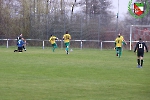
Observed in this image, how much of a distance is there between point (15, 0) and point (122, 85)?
162 ft

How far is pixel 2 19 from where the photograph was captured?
6125cm

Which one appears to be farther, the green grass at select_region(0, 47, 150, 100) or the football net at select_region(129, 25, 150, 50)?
the football net at select_region(129, 25, 150, 50)

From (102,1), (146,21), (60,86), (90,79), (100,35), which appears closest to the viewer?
(60,86)

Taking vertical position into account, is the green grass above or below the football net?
below

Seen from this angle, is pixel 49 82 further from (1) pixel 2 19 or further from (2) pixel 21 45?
(1) pixel 2 19

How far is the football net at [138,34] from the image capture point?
48844 millimetres

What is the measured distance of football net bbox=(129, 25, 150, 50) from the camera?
160 feet

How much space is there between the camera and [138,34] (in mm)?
49844

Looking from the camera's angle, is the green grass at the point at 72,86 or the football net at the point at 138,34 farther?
the football net at the point at 138,34

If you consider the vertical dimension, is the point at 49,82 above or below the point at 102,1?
below

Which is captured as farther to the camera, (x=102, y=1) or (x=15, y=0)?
(x=102, y=1)

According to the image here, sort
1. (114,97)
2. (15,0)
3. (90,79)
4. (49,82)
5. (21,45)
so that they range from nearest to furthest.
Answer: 1. (114,97)
2. (49,82)
3. (90,79)
4. (21,45)
5. (15,0)

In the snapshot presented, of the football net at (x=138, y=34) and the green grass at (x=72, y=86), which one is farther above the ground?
the football net at (x=138, y=34)

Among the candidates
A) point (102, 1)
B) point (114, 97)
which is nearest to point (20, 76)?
point (114, 97)
